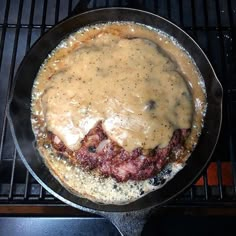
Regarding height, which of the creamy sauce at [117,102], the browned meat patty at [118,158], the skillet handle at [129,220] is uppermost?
the creamy sauce at [117,102]

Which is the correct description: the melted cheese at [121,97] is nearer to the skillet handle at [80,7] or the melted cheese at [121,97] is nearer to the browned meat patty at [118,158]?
the browned meat patty at [118,158]

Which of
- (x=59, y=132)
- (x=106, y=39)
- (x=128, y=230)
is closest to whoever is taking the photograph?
(x=128, y=230)

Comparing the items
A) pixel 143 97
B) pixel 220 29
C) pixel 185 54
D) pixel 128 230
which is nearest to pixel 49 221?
pixel 128 230

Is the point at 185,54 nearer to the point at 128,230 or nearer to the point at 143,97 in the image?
the point at 143,97

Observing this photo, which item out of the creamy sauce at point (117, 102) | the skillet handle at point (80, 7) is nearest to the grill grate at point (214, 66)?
the skillet handle at point (80, 7)

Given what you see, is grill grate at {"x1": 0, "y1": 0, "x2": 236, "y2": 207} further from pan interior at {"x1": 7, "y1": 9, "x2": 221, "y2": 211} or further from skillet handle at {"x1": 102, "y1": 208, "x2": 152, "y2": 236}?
skillet handle at {"x1": 102, "y1": 208, "x2": 152, "y2": 236}

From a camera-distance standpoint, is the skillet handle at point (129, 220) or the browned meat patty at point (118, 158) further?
the browned meat patty at point (118, 158)
